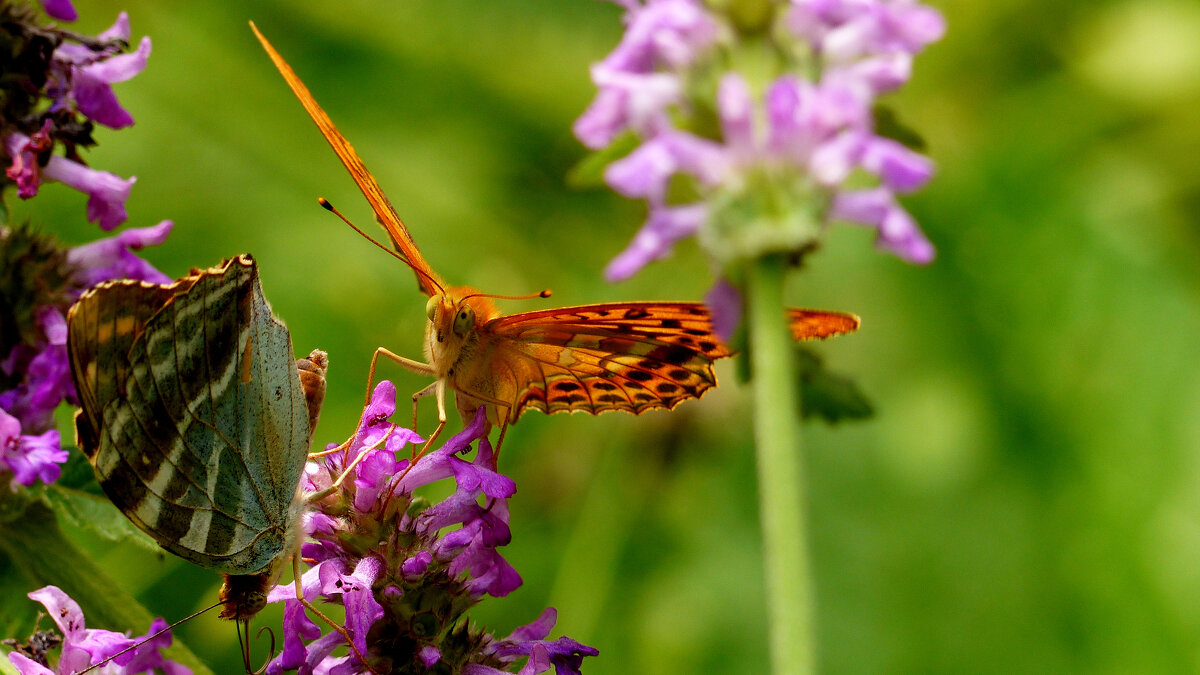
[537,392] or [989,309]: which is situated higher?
[989,309]

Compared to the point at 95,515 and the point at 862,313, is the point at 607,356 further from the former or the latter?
the point at 862,313

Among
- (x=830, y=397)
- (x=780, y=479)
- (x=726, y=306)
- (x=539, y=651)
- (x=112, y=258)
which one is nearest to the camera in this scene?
(x=780, y=479)

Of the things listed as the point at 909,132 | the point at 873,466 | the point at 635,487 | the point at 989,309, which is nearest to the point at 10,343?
the point at 909,132

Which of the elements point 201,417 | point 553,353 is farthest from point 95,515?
point 553,353

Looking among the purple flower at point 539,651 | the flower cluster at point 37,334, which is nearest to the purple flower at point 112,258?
the flower cluster at point 37,334

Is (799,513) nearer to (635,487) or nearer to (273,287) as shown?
(635,487)

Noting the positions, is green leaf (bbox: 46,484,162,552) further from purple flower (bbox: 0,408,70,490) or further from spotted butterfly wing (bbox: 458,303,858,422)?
spotted butterfly wing (bbox: 458,303,858,422)

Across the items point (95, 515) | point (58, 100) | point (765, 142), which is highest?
point (58, 100)
